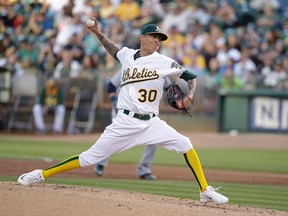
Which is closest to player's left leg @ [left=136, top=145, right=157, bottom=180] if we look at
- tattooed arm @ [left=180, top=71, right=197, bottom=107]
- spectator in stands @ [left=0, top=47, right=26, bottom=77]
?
tattooed arm @ [left=180, top=71, right=197, bottom=107]

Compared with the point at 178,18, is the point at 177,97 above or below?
below

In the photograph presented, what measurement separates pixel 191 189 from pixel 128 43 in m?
10.2

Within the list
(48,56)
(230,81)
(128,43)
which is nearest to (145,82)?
(128,43)

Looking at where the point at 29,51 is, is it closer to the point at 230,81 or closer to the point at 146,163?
the point at 230,81

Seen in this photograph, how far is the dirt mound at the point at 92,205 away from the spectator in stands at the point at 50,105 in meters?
12.7

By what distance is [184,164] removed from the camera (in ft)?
47.1

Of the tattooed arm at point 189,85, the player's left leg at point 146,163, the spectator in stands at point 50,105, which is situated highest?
the spectator in stands at point 50,105

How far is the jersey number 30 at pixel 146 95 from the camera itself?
7.78m

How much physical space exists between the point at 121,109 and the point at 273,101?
1357 centimetres

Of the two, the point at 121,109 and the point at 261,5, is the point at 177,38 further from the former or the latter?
the point at 121,109

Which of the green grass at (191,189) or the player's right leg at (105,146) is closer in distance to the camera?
the player's right leg at (105,146)

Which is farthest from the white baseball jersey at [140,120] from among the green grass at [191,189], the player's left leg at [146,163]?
the player's left leg at [146,163]

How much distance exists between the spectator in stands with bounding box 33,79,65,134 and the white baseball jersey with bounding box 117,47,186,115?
12.6m

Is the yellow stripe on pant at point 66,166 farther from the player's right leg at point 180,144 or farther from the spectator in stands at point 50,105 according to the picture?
the spectator in stands at point 50,105
